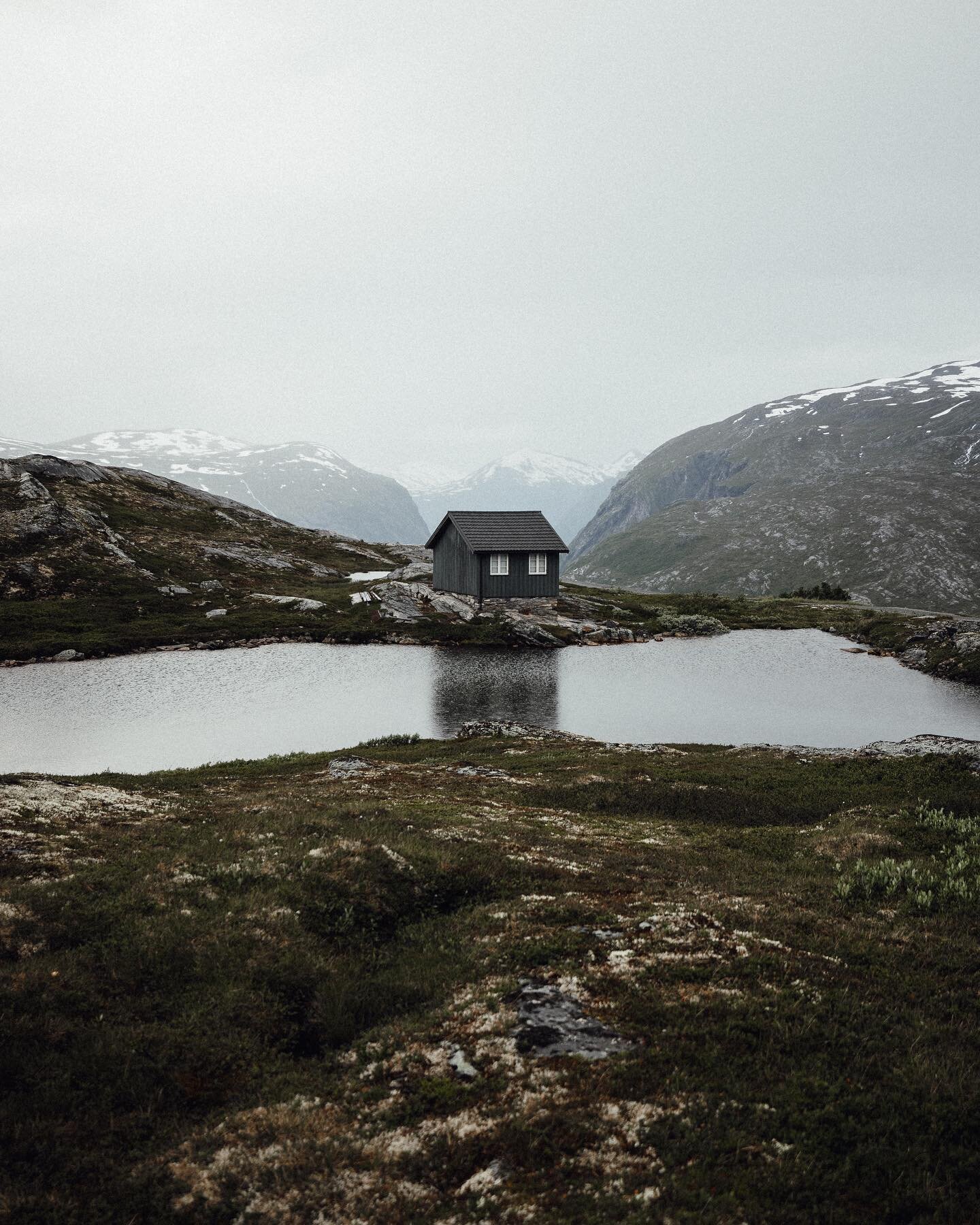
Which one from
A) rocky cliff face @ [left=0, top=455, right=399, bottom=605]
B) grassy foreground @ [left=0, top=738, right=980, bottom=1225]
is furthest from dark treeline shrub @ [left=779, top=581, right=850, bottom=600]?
grassy foreground @ [left=0, top=738, right=980, bottom=1225]

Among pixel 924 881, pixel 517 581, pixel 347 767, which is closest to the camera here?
pixel 924 881

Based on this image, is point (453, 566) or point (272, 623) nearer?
point (272, 623)

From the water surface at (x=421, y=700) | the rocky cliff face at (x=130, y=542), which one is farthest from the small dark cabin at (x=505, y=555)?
the rocky cliff face at (x=130, y=542)

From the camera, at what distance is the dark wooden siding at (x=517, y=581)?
83.6 m

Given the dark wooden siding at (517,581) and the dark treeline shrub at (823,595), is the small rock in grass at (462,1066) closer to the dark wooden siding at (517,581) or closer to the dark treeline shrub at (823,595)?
the dark wooden siding at (517,581)

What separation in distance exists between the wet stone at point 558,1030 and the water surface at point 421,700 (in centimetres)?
2647

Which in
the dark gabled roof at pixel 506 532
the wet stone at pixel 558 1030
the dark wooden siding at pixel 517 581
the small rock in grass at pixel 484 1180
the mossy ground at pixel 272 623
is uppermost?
the dark gabled roof at pixel 506 532

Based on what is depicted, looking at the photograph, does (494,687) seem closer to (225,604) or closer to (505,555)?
(505,555)

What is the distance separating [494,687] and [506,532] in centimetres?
3754

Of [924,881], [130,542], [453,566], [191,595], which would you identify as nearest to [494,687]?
[924,881]

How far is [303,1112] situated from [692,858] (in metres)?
12.8

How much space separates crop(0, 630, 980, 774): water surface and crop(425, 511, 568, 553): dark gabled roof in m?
21.9

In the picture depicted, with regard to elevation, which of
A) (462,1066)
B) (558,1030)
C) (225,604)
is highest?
(225,604)

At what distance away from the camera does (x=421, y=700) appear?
46469mm
